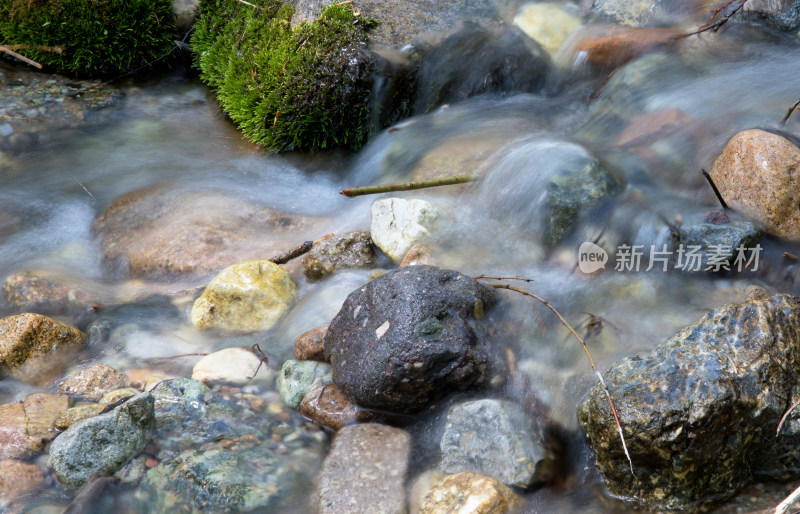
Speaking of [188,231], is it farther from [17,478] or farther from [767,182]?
[767,182]

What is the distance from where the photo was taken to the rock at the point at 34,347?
3.75 meters

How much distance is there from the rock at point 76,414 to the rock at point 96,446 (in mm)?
216

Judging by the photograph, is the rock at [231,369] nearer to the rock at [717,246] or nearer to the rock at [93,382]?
the rock at [93,382]

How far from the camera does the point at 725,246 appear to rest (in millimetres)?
3527

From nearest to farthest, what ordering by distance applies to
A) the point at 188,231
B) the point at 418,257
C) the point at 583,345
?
the point at 583,345
the point at 418,257
the point at 188,231

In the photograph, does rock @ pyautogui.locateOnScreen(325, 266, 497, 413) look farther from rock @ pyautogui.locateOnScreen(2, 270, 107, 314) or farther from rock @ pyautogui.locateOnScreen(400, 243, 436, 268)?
rock @ pyautogui.locateOnScreen(2, 270, 107, 314)

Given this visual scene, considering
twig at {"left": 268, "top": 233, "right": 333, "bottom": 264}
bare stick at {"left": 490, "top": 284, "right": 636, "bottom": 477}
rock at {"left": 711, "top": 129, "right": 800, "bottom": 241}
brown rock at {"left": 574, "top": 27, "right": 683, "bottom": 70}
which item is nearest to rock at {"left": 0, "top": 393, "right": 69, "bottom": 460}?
twig at {"left": 268, "top": 233, "right": 333, "bottom": 264}

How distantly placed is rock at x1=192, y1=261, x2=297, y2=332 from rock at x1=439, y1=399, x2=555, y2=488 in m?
1.55

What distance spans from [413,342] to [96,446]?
1543 mm

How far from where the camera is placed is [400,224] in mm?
A: 4227

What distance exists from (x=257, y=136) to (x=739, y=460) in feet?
15.2

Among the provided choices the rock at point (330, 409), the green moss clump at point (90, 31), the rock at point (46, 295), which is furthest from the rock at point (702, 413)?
the green moss clump at point (90, 31)

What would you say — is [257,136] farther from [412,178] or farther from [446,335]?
[446,335]

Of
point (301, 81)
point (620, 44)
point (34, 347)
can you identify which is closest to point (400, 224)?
point (301, 81)
